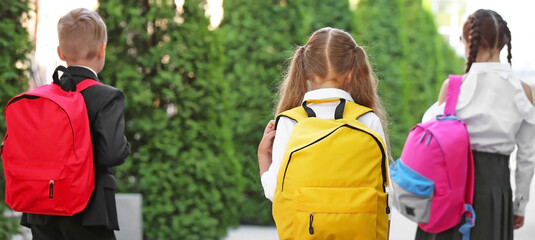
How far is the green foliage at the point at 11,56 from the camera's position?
485 cm

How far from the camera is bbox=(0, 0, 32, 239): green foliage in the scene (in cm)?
485

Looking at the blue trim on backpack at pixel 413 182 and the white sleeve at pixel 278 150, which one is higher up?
the white sleeve at pixel 278 150

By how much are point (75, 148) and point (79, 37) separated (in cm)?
56

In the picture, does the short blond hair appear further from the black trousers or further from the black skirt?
the black skirt

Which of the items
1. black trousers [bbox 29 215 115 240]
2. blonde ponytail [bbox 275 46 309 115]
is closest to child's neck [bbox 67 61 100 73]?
black trousers [bbox 29 215 115 240]

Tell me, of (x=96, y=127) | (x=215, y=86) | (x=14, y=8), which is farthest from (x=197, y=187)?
(x=96, y=127)

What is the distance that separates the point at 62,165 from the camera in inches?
125

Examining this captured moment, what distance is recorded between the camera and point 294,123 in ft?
9.29

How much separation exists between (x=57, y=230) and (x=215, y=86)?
150 inches

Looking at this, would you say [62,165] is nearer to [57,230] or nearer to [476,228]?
[57,230]

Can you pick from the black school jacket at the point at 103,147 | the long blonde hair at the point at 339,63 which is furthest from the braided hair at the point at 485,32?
the black school jacket at the point at 103,147

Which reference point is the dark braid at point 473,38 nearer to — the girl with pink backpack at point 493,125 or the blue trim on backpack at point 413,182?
the girl with pink backpack at point 493,125

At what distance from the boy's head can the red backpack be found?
0.27 m

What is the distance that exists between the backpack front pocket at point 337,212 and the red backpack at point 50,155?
1.10 metres
